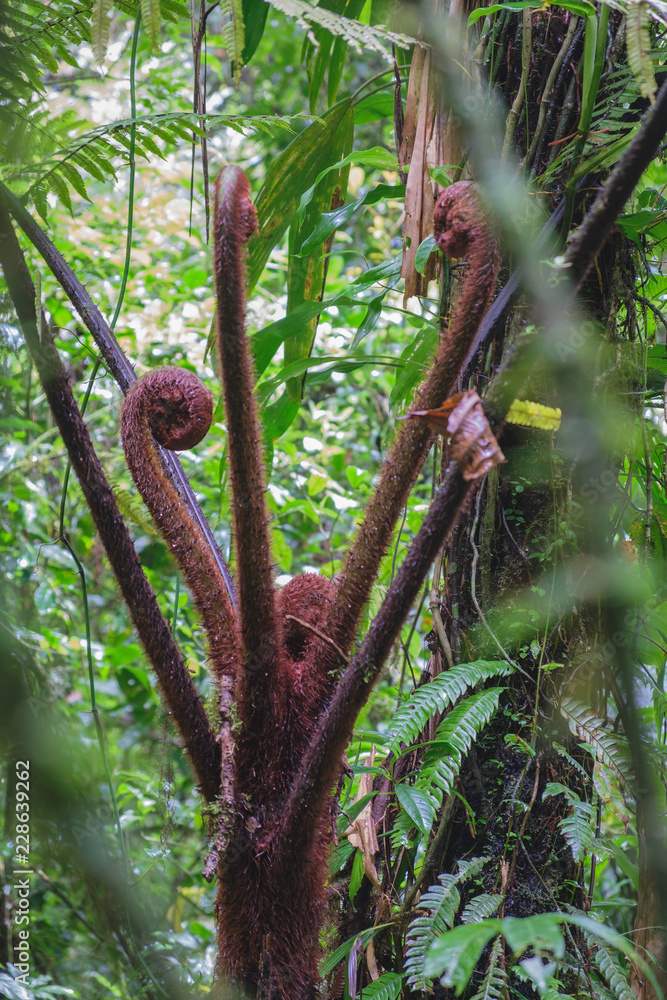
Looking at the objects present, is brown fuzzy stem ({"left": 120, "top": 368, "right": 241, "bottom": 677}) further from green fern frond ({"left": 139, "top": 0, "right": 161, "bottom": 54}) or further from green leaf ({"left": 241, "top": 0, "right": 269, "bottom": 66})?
green leaf ({"left": 241, "top": 0, "right": 269, "bottom": 66})

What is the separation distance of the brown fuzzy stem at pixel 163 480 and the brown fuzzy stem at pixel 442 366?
0.17 m

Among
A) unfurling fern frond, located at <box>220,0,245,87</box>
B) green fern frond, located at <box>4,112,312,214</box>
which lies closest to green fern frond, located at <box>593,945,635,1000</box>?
unfurling fern frond, located at <box>220,0,245,87</box>

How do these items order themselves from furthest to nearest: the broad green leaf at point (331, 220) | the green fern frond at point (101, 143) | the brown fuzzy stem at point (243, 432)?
the broad green leaf at point (331, 220), the green fern frond at point (101, 143), the brown fuzzy stem at point (243, 432)

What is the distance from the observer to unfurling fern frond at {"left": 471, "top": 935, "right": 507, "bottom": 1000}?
30.7 inches

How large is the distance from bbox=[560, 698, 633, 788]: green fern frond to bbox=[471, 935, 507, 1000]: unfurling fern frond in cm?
25

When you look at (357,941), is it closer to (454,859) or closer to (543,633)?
(454,859)

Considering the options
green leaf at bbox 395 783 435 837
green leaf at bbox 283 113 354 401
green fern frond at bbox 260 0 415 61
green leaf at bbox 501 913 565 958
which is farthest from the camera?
green leaf at bbox 283 113 354 401

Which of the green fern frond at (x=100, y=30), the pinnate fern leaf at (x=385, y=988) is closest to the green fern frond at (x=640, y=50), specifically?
the green fern frond at (x=100, y=30)

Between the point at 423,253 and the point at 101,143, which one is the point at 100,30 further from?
the point at 423,253

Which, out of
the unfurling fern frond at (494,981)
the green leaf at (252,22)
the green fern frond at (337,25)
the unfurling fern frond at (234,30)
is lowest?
the unfurling fern frond at (494,981)

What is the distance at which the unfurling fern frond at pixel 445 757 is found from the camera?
2.89 feet

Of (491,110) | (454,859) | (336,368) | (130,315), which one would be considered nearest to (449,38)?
(491,110)

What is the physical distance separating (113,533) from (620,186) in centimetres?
53

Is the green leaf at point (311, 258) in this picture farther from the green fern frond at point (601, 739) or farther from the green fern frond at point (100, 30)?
the green fern frond at point (601, 739)
